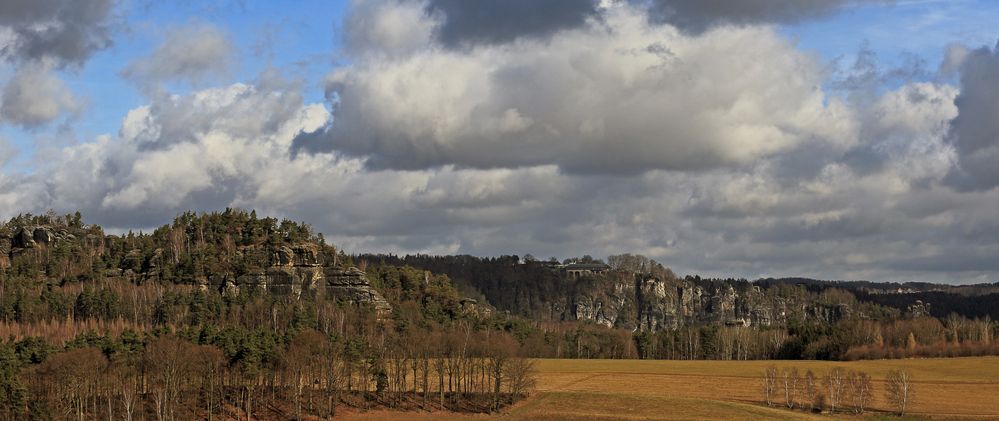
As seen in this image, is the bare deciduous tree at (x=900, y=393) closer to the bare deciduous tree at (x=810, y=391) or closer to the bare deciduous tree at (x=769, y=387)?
the bare deciduous tree at (x=810, y=391)

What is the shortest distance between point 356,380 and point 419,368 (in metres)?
11.8

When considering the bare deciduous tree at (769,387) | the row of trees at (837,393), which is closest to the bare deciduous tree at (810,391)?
the row of trees at (837,393)

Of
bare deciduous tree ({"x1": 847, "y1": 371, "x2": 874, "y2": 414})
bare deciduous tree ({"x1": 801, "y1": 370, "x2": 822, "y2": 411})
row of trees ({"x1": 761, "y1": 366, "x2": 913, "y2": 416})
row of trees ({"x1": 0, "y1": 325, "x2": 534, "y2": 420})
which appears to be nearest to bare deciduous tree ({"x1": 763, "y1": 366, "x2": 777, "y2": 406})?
row of trees ({"x1": 761, "y1": 366, "x2": 913, "y2": 416})

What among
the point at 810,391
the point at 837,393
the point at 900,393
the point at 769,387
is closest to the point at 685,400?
the point at 810,391

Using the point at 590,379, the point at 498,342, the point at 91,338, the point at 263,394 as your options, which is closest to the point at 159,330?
the point at 91,338

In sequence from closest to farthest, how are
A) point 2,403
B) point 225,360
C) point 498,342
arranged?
point 2,403
point 225,360
point 498,342

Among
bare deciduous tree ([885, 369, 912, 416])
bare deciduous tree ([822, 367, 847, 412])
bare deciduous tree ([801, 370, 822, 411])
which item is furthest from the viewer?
bare deciduous tree ([801, 370, 822, 411])

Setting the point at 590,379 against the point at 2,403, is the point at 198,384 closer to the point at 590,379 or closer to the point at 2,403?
the point at 2,403

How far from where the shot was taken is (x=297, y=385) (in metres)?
143

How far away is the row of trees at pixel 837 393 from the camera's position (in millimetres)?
154000

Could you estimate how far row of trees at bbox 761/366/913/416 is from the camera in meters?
154

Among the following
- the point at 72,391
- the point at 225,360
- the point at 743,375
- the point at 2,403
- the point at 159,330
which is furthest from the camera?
the point at 743,375

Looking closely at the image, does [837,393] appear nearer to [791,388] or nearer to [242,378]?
[791,388]

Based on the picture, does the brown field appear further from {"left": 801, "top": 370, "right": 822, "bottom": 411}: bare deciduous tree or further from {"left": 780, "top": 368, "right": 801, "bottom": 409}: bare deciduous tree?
{"left": 801, "top": 370, "right": 822, "bottom": 411}: bare deciduous tree
